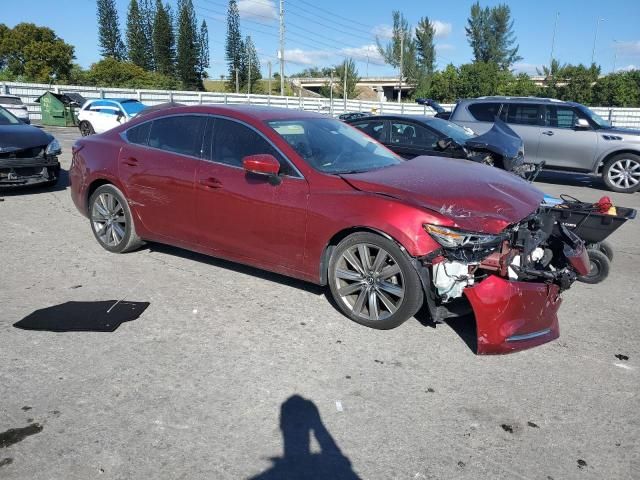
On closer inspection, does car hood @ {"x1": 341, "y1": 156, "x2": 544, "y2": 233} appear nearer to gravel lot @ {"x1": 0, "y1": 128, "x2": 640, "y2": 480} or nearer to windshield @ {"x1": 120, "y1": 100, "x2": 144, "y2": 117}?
gravel lot @ {"x1": 0, "y1": 128, "x2": 640, "y2": 480}

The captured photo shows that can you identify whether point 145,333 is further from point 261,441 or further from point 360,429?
point 360,429

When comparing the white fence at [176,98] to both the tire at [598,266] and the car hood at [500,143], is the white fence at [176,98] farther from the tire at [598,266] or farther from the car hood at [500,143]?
the tire at [598,266]

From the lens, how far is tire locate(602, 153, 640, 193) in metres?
11.1

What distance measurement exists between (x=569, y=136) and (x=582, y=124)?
1.11 feet

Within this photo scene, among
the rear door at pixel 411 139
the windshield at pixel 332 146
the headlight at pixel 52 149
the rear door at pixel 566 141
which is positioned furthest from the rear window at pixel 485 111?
the headlight at pixel 52 149

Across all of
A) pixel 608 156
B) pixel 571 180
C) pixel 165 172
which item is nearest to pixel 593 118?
pixel 608 156

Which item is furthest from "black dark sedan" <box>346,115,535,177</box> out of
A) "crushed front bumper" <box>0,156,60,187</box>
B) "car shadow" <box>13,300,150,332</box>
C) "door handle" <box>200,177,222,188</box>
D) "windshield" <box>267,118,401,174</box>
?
"crushed front bumper" <box>0,156,60,187</box>

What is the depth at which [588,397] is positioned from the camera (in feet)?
10.7

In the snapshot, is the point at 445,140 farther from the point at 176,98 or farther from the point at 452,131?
the point at 176,98

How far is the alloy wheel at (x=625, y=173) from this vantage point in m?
11.1

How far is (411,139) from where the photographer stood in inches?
363

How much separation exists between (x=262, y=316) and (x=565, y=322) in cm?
243

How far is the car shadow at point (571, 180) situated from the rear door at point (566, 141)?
0.54 metres

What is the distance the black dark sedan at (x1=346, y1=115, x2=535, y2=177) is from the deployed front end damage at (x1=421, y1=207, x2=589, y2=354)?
3931mm
